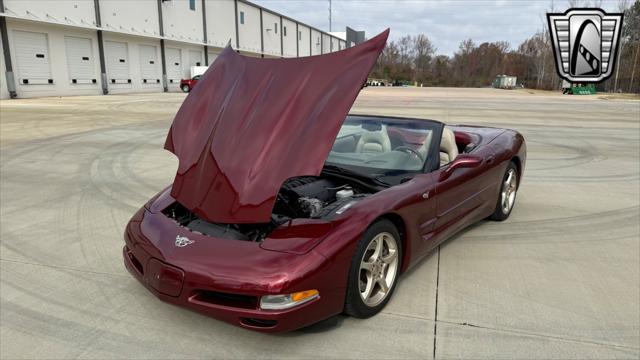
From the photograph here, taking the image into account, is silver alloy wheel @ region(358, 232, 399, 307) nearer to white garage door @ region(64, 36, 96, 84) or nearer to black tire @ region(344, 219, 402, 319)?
black tire @ region(344, 219, 402, 319)

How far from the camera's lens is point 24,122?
13320 mm

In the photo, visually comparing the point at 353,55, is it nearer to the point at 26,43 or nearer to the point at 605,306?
the point at 605,306

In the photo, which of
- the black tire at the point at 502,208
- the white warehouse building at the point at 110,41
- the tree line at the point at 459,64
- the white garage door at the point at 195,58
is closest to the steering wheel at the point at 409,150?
the black tire at the point at 502,208

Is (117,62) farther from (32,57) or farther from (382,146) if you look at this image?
(382,146)

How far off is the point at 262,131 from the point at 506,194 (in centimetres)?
292

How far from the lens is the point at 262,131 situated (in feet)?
9.43

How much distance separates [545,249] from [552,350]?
1.62m

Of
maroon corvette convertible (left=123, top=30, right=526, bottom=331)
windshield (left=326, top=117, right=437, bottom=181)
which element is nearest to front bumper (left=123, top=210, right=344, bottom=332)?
maroon corvette convertible (left=123, top=30, right=526, bottom=331)

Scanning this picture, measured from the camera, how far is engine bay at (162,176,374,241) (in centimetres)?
276

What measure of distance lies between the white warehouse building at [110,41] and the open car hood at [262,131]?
2733 cm

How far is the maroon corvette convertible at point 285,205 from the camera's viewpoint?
2402mm

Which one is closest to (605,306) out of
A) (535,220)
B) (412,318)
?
(412,318)

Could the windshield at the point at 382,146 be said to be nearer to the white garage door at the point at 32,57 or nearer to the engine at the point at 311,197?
the engine at the point at 311,197

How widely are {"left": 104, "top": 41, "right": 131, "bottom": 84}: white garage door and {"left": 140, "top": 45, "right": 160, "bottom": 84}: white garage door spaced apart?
6.41 ft
